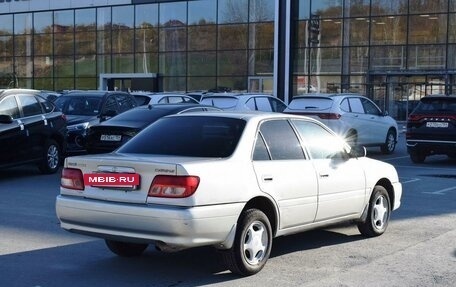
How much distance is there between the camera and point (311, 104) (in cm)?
1805

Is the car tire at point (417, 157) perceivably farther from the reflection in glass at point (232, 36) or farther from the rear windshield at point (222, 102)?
the reflection in glass at point (232, 36)

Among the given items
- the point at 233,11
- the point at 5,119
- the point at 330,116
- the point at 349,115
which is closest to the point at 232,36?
the point at 233,11

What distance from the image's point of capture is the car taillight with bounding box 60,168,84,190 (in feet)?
20.6

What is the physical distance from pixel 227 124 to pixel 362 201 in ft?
6.51

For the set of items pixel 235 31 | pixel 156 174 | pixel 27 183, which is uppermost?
pixel 235 31

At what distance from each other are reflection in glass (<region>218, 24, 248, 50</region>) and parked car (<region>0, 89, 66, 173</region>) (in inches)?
936

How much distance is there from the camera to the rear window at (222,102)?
20.0m

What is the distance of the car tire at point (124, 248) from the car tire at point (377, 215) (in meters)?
2.67

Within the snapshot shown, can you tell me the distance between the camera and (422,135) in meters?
16.4

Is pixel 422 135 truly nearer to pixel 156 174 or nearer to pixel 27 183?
pixel 27 183

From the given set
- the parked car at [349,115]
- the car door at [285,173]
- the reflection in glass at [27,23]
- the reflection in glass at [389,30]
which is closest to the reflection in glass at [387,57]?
the reflection in glass at [389,30]

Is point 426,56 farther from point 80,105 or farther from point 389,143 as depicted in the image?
point 80,105

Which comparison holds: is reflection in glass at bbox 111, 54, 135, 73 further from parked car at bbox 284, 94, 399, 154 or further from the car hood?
the car hood

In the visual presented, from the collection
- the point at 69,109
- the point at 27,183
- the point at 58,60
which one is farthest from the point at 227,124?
the point at 58,60
